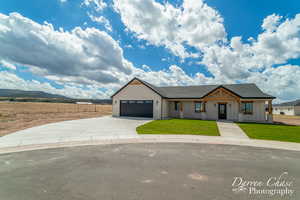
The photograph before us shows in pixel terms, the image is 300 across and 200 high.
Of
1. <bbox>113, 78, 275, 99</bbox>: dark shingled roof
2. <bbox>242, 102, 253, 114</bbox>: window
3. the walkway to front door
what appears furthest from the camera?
<bbox>113, 78, 275, 99</bbox>: dark shingled roof

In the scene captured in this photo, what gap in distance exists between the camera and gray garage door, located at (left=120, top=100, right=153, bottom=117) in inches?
761

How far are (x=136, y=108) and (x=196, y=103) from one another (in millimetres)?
8877

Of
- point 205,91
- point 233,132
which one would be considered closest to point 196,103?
point 205,91

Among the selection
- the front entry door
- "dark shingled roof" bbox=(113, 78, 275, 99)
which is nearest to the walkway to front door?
the front entry door

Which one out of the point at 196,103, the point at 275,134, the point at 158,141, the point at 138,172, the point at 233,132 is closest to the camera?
the point at 138,172

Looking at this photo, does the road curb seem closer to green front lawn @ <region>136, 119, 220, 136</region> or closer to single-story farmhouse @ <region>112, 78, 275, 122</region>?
green front lawn @ <region>136, 119, 220, 136</region>

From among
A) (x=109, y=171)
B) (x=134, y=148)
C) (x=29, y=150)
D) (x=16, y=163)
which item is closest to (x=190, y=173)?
(x=109, y=171)

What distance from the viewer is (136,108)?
20.1 m

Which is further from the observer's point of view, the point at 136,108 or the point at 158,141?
the point at 136,108

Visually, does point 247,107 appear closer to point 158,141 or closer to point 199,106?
point 199,106

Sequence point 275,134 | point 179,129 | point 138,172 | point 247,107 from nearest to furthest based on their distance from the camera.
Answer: point 138,172, point 275,134, point 179,129, point 247,107

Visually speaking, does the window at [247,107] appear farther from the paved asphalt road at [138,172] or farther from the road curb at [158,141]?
the paved asphalt road at [138,172]

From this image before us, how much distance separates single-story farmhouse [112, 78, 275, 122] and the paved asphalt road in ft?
38.9

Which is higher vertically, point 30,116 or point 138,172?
point 30,116
